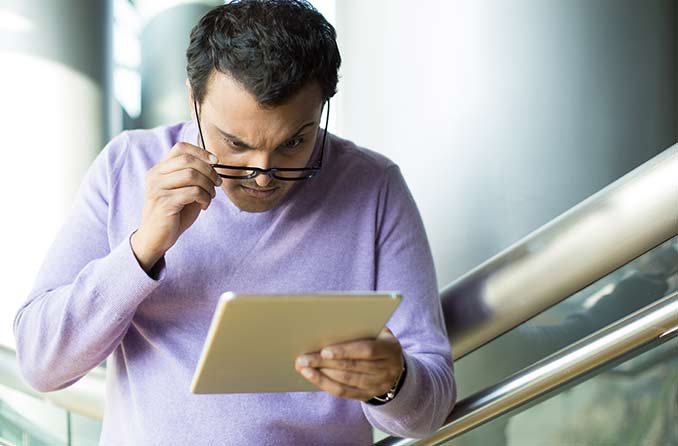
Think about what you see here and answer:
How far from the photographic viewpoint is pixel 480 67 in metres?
2.05

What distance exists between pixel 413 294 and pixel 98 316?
1.57 feet

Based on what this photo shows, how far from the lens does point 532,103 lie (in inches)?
80.2

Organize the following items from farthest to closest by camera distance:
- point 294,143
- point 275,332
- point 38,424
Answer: point 38,424
point 294,143
point 275,332

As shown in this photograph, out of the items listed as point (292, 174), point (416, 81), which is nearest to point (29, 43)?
point (416, 81)

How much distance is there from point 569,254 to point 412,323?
10.6 inches

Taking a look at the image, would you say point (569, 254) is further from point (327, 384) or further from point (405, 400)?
point (327, 384)

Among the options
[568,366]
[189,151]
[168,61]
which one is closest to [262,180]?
[189,151]

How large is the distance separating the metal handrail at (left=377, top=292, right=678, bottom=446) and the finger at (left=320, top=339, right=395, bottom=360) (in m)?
0.32

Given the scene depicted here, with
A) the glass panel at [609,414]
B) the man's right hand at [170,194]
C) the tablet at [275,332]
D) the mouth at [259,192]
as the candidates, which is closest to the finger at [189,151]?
the man's right hand at [170,194]

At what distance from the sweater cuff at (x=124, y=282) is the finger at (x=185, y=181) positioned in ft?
0.33

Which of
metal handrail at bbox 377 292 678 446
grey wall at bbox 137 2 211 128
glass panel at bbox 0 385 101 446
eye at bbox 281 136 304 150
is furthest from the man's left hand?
grey wall at bbox 137 2 211 128

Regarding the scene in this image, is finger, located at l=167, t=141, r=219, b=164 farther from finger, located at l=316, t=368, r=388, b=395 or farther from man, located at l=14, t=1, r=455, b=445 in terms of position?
finger, located at l=316, t=368, r=388, b=395

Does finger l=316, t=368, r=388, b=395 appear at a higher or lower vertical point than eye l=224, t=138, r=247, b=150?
lower

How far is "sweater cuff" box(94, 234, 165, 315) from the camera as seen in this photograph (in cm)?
153
